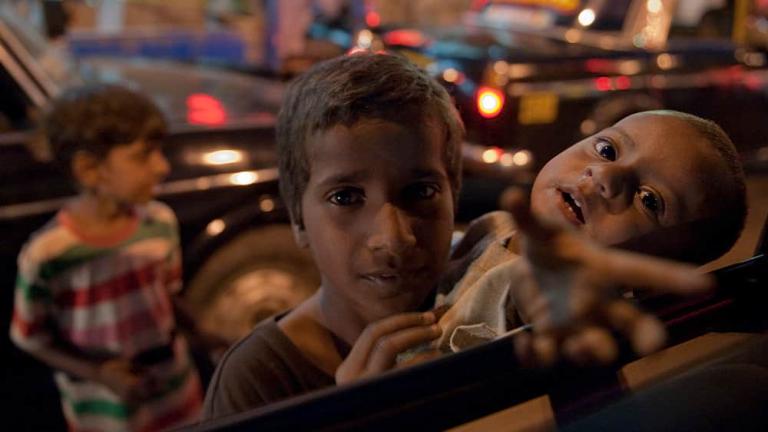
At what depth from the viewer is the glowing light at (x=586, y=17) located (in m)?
5.12

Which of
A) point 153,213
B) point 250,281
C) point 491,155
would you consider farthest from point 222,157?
point 491,155

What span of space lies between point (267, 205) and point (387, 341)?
255 cm

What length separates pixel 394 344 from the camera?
3.44ft

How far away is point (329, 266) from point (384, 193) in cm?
17

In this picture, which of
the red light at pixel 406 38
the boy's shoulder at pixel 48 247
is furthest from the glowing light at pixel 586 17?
the boy's shoulder at pixel 48 247

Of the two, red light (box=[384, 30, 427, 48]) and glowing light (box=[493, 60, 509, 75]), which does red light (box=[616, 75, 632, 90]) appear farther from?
red light (box=[384, 30, 427, 48])

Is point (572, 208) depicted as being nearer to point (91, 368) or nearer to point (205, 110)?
point (91, 368)

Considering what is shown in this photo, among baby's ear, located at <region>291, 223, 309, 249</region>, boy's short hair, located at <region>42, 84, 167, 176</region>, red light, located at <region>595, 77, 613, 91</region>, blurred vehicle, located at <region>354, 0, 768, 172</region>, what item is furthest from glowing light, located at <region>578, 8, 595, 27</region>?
baby's ear, located at <region>291, 223, 309, 249</region>

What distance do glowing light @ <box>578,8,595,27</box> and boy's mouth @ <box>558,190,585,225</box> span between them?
442 centimetres

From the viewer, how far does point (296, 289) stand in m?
3.63

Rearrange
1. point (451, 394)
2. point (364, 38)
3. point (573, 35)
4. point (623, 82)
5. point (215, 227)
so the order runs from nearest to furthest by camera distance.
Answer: point (451, 394) → point (215, 227) → point (623, 82) → point (573, 35) → point (364, 38)

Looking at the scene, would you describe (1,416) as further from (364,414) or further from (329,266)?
(364,414)

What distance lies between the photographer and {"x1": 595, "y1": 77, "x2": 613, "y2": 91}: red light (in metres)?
4.12

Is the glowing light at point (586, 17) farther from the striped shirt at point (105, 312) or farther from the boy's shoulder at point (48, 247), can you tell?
the boy's shoulder at point (48, 247)
